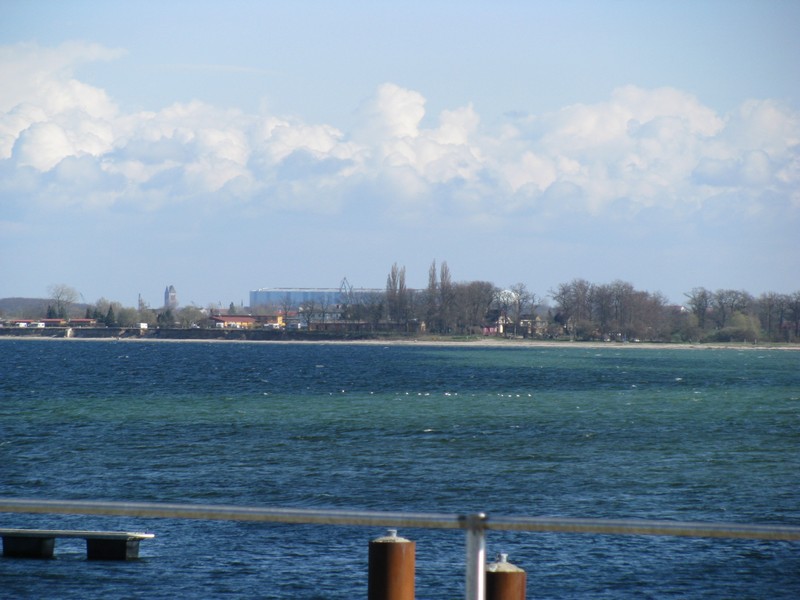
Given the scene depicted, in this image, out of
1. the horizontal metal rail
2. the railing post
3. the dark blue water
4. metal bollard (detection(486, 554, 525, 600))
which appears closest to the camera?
the horizontal metal rail

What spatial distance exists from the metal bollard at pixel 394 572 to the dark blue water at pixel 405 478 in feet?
30.1

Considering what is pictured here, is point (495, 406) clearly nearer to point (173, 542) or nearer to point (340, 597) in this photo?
point (173, 542)

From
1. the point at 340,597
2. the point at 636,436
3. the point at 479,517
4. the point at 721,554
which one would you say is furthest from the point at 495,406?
the point at 479,517

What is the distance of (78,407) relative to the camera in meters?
59.5

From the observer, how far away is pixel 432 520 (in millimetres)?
5895

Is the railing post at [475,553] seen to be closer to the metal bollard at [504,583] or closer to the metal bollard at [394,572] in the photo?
the metal bollard at [394,572]

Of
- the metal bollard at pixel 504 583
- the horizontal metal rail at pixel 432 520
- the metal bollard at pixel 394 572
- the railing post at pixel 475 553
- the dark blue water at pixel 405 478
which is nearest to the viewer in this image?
the horizontal metal rail at pixel 432 520

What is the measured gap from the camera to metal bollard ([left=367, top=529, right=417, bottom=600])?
756 centimetres

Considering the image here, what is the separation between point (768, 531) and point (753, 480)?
1032 inches

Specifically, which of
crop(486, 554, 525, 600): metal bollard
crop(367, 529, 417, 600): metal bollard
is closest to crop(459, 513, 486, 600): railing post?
crop(367, 529, 417, 600): metal bollard

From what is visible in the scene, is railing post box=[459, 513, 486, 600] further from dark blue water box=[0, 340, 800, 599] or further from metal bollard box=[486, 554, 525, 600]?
dark blue water box=[0, 340, 800, 599]

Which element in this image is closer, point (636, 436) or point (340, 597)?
point (340, 597)

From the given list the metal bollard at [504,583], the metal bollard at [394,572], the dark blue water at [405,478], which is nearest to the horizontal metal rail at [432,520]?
the metal bollard at [394,572]

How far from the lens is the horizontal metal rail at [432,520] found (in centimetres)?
576
